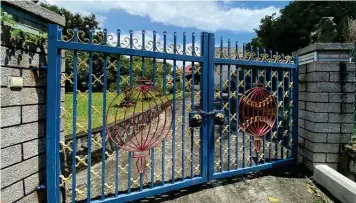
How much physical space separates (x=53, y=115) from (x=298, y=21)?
45.3 feet

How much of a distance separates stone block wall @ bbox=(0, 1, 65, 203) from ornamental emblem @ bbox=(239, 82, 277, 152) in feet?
8.64

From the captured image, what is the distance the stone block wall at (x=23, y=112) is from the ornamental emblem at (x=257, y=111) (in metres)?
2.63

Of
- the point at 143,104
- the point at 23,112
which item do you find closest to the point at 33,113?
the point at 23,112

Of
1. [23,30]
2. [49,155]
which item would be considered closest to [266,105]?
[49,155]

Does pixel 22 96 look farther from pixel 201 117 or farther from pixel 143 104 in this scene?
pixel 201 117

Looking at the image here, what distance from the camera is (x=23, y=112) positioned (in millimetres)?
2273

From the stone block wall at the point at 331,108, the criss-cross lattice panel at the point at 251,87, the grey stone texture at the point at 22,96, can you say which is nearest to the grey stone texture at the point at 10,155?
the grey stone texture at the point at 22,96

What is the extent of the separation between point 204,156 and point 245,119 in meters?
0.94

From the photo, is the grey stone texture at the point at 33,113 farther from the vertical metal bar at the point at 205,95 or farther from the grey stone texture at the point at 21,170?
the vertical metal bar at the point at 205,95

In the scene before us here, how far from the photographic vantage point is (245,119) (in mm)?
3922

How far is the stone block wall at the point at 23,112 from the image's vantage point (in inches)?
82.6

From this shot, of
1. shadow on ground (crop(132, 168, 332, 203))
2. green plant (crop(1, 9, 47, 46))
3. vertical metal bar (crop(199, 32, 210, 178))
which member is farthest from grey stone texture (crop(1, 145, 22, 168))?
vertical metal bar (crop(199, 32, 210, 178))

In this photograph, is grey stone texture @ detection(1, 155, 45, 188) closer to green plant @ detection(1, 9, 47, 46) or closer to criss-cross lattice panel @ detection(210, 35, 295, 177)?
green plant @ detection(1, 9, 47, 46)

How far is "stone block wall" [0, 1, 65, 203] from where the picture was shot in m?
2.10
